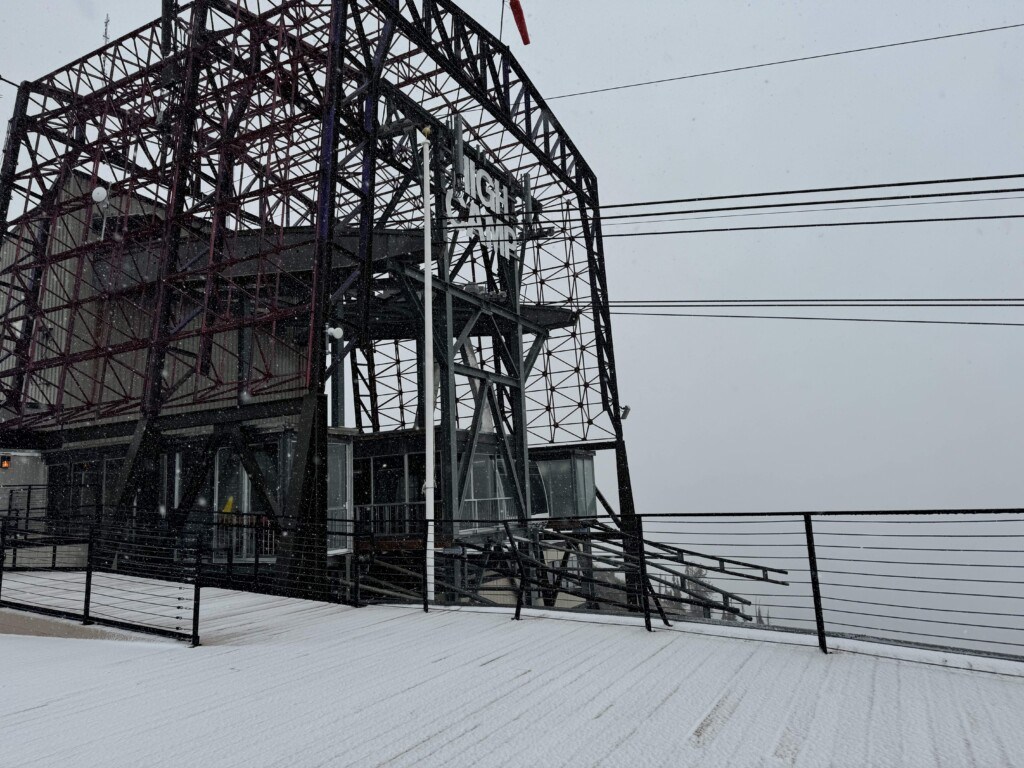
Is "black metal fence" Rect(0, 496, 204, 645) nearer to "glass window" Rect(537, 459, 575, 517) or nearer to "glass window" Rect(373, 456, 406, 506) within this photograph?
"glass window" Rect(373, 456, 406, 506)

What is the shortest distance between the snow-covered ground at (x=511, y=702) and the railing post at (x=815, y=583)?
7.9 inches

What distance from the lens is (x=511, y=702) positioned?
195 inches

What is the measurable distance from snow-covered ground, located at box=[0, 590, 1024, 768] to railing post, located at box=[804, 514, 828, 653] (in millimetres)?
201

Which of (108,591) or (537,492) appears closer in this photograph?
(108,591)

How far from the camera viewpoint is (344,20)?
49.9ft

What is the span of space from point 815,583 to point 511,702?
11.8 feet

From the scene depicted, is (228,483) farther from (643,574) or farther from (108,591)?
(643,574)

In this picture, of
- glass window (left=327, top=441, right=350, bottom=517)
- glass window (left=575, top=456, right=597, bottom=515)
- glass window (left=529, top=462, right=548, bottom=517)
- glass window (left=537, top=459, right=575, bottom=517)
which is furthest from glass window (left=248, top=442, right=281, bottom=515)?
glass window (left=575, top=456, right=597, bottom=515)

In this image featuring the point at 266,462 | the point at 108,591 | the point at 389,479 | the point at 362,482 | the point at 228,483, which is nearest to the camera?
the point at 108,591

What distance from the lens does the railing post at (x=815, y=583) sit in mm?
6379

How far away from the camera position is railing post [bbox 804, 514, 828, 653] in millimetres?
6379

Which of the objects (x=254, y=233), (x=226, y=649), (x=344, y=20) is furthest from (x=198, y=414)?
(x=226, y=649)

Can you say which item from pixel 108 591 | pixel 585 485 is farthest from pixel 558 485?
pixel 108 591

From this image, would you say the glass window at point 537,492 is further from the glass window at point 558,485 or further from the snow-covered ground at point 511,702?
the snow-covered ground at point 511,702
